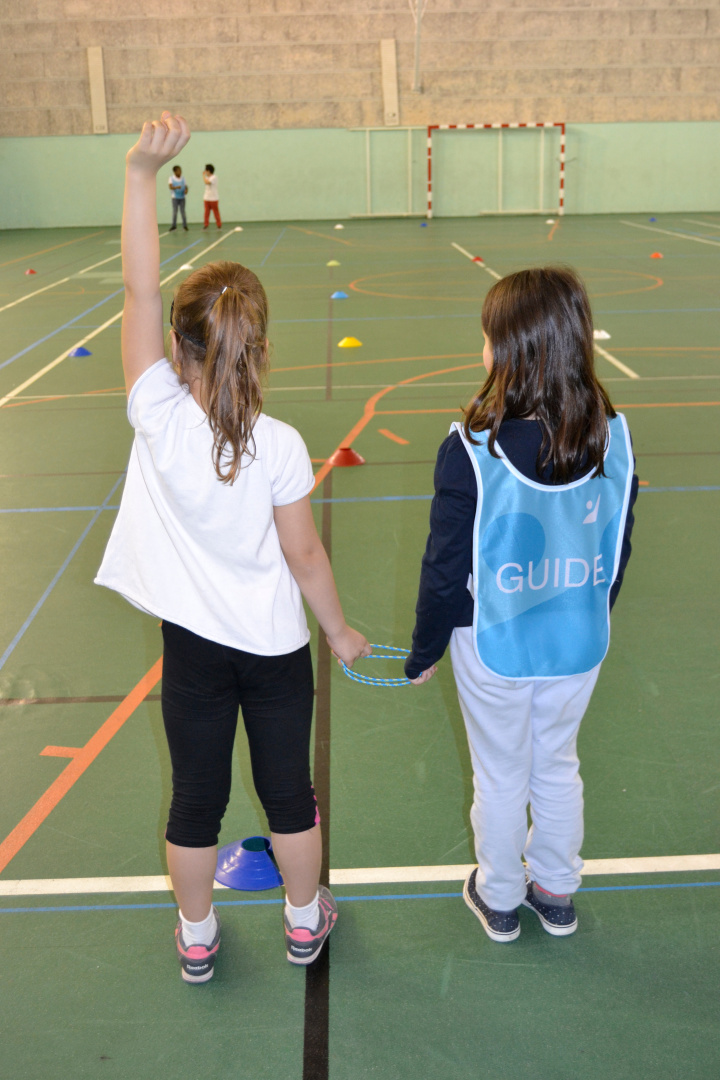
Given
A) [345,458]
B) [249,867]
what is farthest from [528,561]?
[345,458]

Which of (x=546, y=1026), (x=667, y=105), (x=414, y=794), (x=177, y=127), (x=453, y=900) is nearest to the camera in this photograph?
(x=177, y=127)

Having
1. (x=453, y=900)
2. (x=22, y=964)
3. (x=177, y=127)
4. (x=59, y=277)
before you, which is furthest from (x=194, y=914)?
(x=59, y=277)

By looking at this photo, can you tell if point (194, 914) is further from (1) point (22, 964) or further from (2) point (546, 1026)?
(2) point (546, 1026)

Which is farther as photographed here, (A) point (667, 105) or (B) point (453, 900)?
(A) point (667, 105)

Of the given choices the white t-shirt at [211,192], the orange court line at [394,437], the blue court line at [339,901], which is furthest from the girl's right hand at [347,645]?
the white t-shirt at [211,192]

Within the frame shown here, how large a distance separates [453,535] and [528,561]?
16cm

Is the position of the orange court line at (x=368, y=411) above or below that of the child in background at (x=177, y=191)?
below

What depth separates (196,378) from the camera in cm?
170

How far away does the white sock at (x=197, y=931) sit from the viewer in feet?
6.52

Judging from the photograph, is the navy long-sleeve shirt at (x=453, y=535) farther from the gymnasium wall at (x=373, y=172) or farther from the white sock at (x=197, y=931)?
the gymnasium wall at (x=373, y=172)

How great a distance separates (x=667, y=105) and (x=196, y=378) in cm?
2282

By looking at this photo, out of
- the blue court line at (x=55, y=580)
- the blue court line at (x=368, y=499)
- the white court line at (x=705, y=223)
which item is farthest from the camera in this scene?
the white court line at (x=705, y=223)

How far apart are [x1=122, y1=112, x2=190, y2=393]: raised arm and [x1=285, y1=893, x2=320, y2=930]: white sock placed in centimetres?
115

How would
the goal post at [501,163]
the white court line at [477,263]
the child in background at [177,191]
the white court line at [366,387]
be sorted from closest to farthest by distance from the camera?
the white court line at [366,387], the white court line at [477,263], the child in background at [177,191], the goal post at [501,163]
